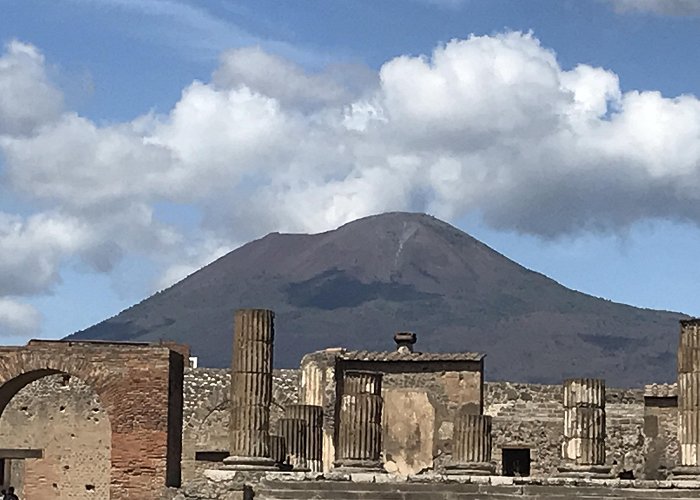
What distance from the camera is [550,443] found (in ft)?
91.7

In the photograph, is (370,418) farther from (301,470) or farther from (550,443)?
(550,443)

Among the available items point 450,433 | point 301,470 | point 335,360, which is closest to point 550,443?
point 450,433

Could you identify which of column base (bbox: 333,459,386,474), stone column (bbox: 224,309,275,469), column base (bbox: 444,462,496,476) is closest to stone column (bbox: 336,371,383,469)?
column base (bbox: 333,459,386,474)

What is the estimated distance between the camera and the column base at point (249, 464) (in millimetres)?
19375

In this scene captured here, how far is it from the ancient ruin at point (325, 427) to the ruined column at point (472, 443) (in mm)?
19

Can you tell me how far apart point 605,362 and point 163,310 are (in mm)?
59607

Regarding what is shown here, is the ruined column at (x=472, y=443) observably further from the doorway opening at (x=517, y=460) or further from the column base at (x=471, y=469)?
the doorway opening at (x=517, y=460)

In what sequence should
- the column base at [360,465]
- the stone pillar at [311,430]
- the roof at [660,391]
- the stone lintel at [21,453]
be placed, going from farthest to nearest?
the roof at [660,391]
the stone lintel at [21,453]
the stone pillar at [311,430]
the column base at [360,465]

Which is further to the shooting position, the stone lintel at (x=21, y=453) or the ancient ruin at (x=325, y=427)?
the stone lintel at (x=21, y=453)

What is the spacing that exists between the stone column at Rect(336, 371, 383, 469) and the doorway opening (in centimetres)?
721

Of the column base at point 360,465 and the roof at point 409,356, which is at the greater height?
Answer: the roof at point 409,356

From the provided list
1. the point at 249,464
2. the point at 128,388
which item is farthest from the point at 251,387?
the point at 128,388

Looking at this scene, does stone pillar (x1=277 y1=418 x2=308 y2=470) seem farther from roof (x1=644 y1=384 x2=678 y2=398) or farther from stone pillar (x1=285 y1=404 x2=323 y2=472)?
roof (x1=644 y1=384 x2=678 y2=398)

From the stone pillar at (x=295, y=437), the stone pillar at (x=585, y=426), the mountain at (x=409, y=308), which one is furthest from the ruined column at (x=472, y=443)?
the mountain at (x=409, y=308)
